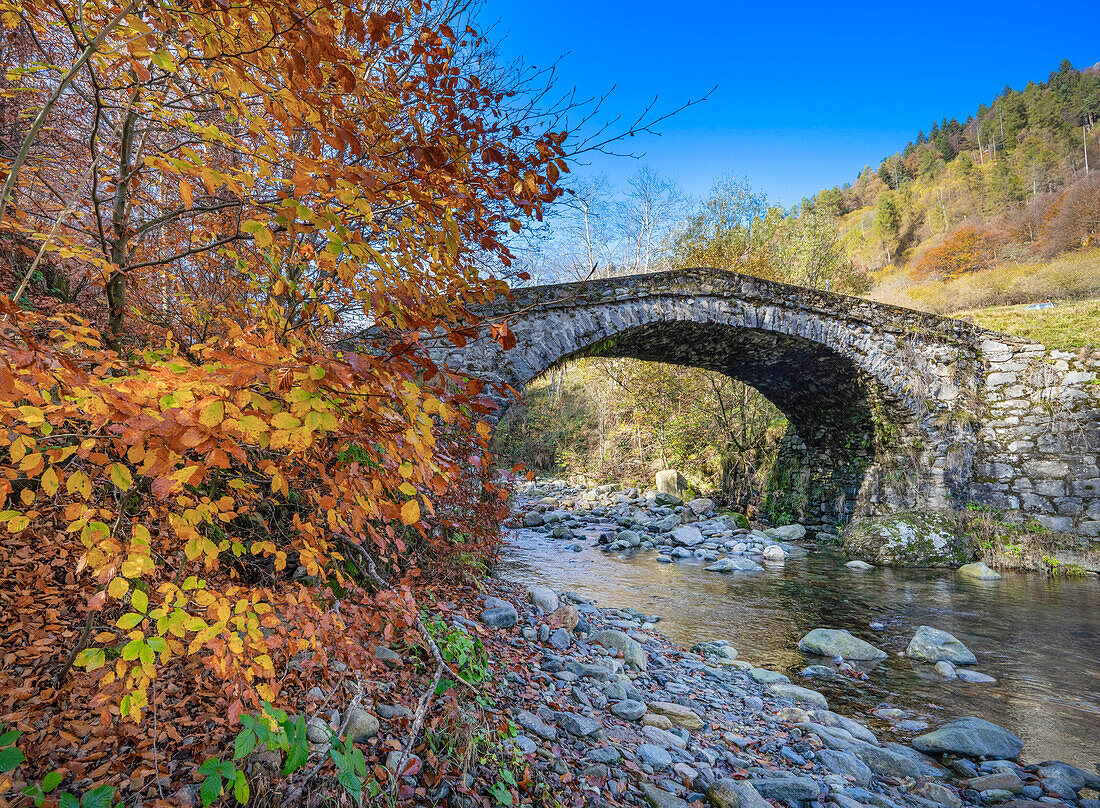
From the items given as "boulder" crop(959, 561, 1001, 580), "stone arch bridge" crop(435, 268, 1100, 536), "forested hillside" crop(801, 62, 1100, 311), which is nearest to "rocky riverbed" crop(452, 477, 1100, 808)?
"stone arch bridge" crop(435, 268, 1100, 536)

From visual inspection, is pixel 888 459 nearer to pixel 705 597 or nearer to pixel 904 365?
pixel 904 365

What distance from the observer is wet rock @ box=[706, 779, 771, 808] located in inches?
89.6

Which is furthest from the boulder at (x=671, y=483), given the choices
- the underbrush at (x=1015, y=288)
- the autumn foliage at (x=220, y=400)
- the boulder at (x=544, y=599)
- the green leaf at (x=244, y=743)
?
the green leaf at (x=244, y=743)

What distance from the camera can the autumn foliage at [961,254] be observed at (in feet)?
90.0

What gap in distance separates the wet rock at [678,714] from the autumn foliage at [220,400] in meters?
1.74

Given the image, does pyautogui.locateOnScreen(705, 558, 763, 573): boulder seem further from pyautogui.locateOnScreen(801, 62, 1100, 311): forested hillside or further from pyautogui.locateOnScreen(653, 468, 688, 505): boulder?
pyautogui.locateOnScreen(801, 62, 1100, 311): forested hillside

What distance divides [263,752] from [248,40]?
8.06 feet

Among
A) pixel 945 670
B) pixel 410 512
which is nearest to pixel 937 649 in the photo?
pixel 945 670

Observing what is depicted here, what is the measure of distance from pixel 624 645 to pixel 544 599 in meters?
0.89

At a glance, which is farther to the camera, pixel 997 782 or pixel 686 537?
pixel 686 537

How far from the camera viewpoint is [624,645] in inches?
162

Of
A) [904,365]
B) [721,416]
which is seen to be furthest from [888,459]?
[721,416]

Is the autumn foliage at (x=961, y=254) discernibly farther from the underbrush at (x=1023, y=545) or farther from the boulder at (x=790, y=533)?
the boulder at (x=790, y=533)

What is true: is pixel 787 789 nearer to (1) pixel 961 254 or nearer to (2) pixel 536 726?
(2) pixel 536 726
